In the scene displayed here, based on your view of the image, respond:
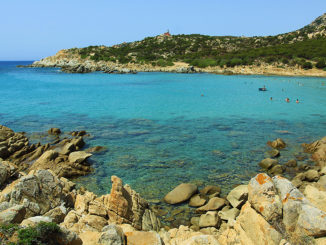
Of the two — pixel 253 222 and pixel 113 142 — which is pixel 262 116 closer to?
pixel 113 142

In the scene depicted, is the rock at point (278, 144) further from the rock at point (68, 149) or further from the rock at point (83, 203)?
the rock at point (68, 149)

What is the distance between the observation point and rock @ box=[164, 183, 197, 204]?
1332 centimetres

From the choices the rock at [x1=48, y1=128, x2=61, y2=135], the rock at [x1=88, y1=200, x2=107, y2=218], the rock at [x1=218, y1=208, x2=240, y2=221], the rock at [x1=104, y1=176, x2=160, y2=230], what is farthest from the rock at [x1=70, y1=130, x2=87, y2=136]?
the rock at [x1=218, y1=208, x2=240, y2=221]

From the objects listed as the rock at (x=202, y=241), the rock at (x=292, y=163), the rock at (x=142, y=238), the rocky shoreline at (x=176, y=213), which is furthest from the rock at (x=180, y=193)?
the rock at (x=292, y=163)

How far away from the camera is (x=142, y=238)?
27.7 ft

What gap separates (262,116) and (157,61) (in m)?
88.3

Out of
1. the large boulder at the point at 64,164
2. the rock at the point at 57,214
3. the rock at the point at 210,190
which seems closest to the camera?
the rock at the point at 57,214

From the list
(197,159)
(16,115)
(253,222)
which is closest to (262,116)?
(197,159)

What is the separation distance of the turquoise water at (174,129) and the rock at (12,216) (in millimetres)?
6351

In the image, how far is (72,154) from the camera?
59.5ft

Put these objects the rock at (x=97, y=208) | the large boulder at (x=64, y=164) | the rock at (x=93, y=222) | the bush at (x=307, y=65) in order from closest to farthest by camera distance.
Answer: the rock at (x=93, y=222), the rock at (x=97, y=208), the large boulder at (x=64, y=164), the bush at (x=307, y=65)

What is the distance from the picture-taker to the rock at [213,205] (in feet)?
41.1

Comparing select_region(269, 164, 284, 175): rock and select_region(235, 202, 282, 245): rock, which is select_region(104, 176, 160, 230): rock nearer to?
select_region(235, 202, 282, 245): rock

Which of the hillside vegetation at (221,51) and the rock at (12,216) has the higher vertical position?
the hillside vegetation at (221,51)
